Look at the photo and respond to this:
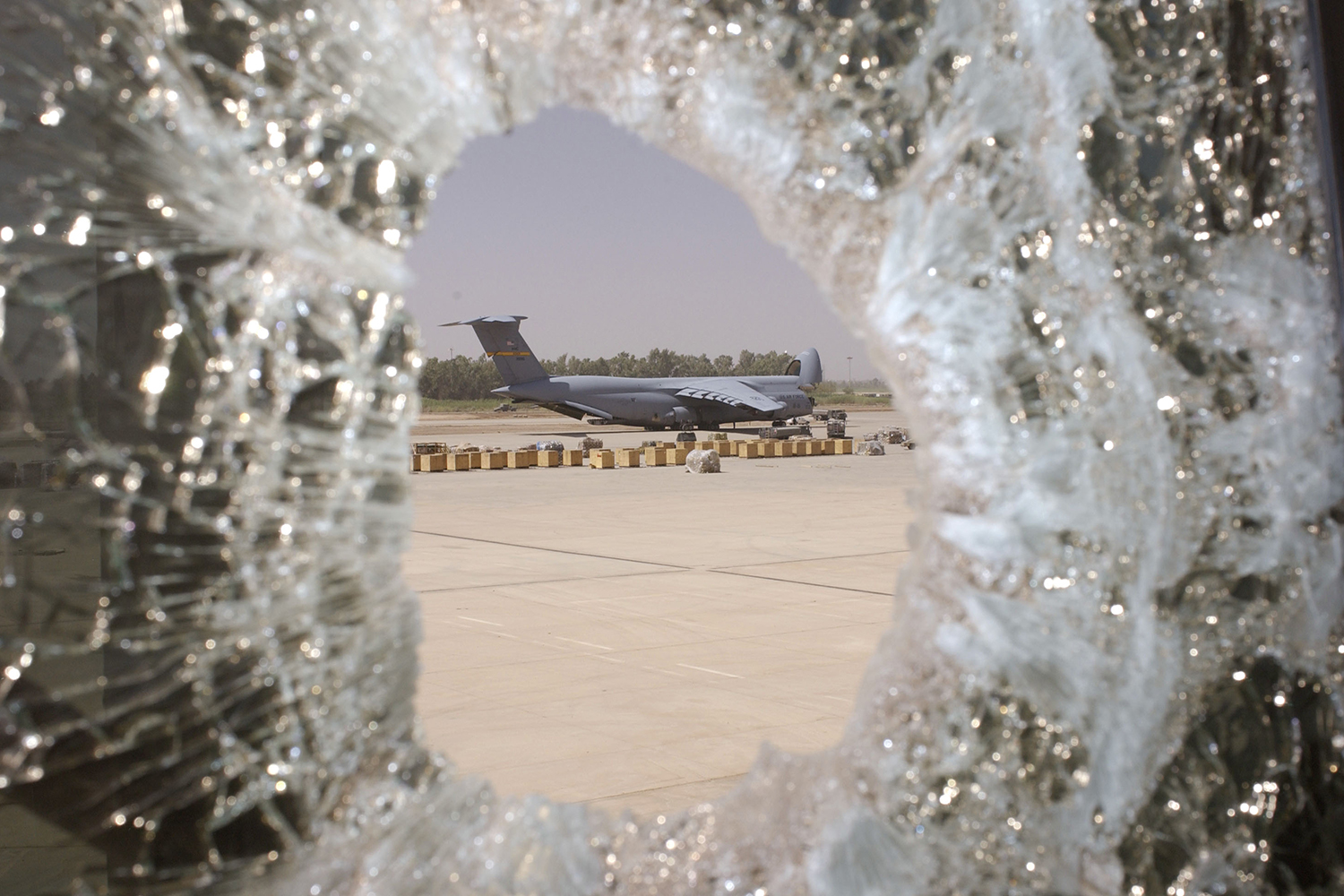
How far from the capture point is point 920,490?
4.29 feet

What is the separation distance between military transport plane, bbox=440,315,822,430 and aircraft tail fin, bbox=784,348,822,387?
525cm

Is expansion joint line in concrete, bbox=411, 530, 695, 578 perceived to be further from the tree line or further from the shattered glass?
the tree line

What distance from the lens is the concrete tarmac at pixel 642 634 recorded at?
3.12 metres

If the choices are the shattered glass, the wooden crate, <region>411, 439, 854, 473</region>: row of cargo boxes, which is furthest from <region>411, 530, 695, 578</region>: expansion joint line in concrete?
the wooden crate

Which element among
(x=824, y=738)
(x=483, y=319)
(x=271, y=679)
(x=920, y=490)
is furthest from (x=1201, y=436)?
(x=483, y=319)

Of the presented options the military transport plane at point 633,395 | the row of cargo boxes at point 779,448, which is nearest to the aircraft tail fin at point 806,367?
the military transport plane at point 633,395

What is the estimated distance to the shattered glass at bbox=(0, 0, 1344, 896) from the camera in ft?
3.49

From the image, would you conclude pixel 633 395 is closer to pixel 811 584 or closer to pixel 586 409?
pixel 586 409

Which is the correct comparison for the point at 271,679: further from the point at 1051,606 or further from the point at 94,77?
the point at 1051,606

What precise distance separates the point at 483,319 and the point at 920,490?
967 inches

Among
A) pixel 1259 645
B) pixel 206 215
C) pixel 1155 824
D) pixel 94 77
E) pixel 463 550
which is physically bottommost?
pixel 463 550

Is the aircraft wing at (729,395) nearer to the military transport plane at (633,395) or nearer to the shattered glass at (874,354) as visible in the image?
the military transport plane at (633,395)

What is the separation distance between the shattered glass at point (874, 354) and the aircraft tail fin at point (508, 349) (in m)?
24.4

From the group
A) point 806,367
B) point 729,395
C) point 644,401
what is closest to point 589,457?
point 729,395
